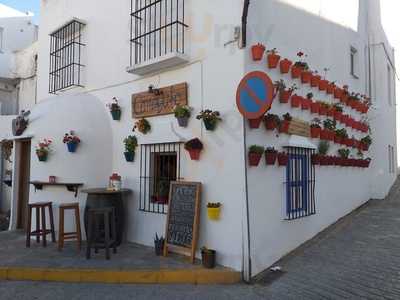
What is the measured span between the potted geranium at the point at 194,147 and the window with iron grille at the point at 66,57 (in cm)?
392

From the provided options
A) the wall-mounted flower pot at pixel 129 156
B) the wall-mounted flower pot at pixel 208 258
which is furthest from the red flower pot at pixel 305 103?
the wall-mounted flower pot at pixel 129 156

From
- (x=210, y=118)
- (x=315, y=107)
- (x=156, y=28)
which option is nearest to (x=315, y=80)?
(x=315, y=107)

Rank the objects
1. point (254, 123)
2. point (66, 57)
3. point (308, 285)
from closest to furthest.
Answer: point (308, 285) < point (254, 123) < point (66, 57)

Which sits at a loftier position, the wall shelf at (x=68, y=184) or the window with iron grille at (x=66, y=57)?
the window with iron grille at (x=66, y=57)

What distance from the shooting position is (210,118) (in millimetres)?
5730

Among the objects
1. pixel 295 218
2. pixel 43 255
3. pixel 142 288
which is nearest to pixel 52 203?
pixel 43 255

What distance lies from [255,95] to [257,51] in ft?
2.97

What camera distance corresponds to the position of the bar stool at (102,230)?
19.9ft

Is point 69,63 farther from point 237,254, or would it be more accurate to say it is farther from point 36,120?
point 237,254

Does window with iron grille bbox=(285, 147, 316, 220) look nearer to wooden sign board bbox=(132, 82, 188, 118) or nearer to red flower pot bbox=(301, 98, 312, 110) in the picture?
red flower pot bbox=(301, 98, 312, 110)

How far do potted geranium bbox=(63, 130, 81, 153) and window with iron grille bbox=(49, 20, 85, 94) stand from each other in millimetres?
1722

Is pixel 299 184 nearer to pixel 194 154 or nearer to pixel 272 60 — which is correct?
pixel 194 154

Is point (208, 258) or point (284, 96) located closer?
point (208, 258)

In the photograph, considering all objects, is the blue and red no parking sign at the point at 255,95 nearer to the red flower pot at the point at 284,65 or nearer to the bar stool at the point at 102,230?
the red flower pot at the point at 284,65
